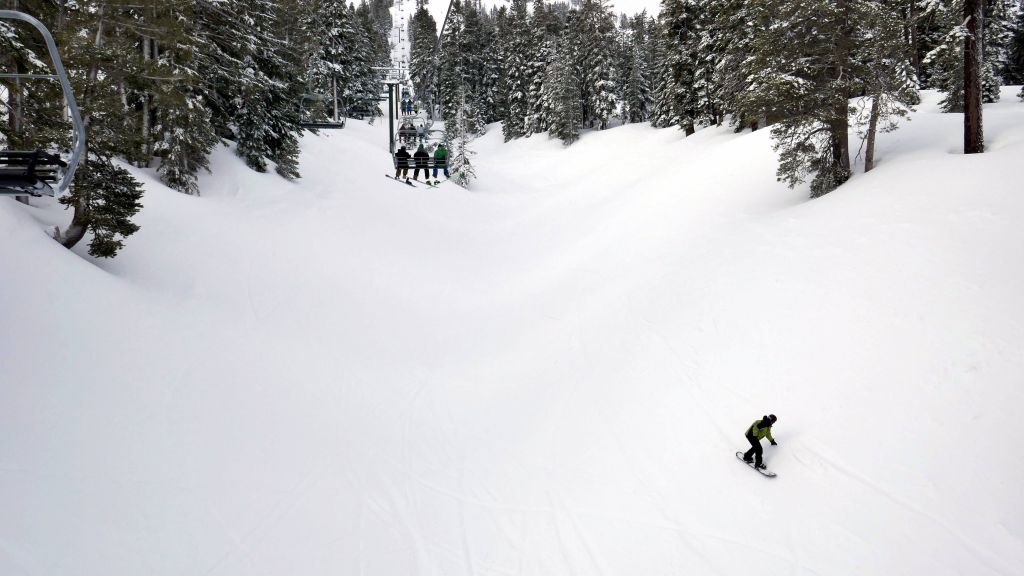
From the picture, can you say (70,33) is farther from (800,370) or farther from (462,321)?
(800,370)

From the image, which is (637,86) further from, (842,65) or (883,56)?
(883,56)

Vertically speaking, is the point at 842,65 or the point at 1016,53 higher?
the point at 1016,53

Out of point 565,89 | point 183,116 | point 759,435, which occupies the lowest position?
point 759,435

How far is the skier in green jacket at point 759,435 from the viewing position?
916 cm

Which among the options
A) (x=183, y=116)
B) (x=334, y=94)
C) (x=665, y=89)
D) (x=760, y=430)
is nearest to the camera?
(x=760, y=430)

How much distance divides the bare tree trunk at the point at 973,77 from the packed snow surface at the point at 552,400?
0.65m

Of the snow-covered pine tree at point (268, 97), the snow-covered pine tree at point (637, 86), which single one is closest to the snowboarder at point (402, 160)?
the snow-covered pine tree at point (268, 97)

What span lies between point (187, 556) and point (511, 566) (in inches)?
194

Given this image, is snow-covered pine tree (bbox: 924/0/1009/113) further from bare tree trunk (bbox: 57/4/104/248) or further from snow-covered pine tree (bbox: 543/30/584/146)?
snow-covered pine tree (bbox: 543/30/584/146)

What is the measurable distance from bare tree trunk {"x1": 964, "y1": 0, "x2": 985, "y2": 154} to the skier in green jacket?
12.6m

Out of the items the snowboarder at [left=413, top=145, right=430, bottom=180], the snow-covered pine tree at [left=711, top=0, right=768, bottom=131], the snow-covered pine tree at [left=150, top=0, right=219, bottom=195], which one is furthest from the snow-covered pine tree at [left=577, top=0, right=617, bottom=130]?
the snow-covered pine tree at [left=150, top=0, right=219, bottom=195]

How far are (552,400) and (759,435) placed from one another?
5.67 meters

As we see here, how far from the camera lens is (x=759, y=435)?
9.25m

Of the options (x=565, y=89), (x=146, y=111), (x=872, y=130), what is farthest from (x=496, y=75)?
(x=872, y=130)
